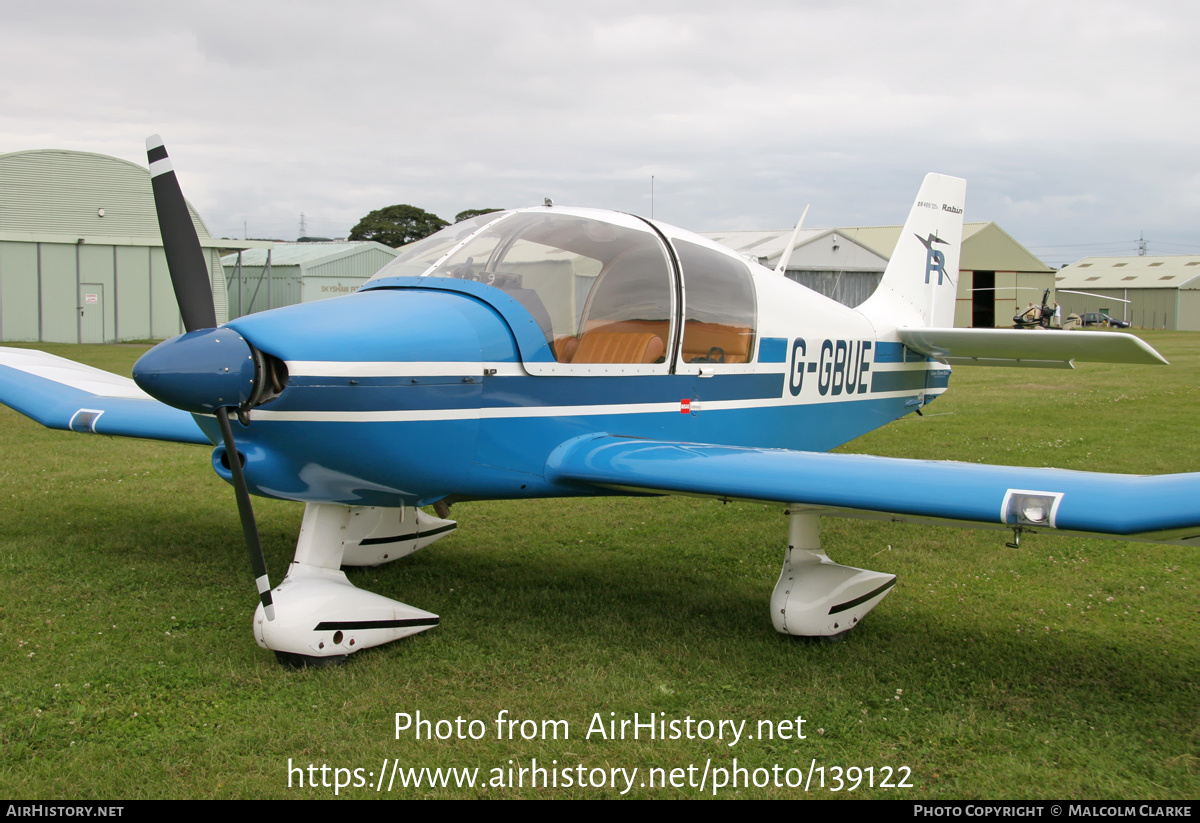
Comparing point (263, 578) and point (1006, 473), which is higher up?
point (1006, 473)

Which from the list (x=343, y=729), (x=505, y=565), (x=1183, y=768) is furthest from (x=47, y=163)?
(x=1183, y=768)

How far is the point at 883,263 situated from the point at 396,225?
124ft

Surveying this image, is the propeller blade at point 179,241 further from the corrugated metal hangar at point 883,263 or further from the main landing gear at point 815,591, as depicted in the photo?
the corrugated metal hangar at point 883,263

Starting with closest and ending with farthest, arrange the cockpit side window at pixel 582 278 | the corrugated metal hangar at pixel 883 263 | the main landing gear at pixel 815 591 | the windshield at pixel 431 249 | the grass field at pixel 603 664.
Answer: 1. the grass field at pixel 603 664
2. the main landing gear at pixel 815 591
3. the cockpit side window at pixel 582 278
4. the windshield at pixel 431 249
5. the corrugated metal hangar at pixel 883 263

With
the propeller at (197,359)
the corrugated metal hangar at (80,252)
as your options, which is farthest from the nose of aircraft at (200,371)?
the corrugated metal hangar at (80,252)

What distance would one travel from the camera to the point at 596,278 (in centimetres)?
485

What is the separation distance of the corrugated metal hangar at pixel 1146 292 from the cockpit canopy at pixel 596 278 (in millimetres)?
56757

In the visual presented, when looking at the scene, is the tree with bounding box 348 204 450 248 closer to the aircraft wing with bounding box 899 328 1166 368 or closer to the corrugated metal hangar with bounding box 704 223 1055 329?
the corrugated metal hangar with bounding box 704 223 1055 329

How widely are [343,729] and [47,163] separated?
31.3 metres

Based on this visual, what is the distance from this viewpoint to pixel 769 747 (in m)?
3.52

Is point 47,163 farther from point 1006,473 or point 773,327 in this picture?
point 1006,473

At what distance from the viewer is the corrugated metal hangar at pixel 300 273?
1523 inches

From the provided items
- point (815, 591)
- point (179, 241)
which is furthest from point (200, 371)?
point (815, 591)

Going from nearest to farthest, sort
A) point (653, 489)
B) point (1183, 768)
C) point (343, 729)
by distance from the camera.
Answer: point (1183, 768)
point (343, 729)
point (653, 489)
